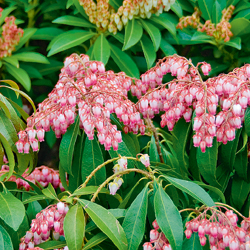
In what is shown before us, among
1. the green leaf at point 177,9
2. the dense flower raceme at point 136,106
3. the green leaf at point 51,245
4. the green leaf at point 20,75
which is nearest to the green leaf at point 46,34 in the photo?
the green leaf at point 20,75

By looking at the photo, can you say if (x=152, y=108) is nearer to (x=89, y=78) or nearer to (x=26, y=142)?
(x=89, y=78)

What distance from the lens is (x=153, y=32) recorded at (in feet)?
5.85

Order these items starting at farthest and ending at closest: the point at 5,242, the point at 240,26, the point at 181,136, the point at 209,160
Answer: the point at 240,26 < the point at 181,136 < the point at 209,160 < the point at 5,242

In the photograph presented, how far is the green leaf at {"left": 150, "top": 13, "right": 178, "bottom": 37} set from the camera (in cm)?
178

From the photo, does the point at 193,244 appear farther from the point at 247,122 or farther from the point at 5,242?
the point at 5,242

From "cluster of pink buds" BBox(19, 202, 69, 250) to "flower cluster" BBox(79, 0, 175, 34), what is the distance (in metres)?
1.18

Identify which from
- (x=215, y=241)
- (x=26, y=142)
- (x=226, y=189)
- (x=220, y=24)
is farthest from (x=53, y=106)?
(x=220, y=24)

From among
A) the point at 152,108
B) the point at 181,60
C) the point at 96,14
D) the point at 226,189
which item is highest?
the point at 96,14

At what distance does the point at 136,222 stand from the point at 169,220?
0.10 metres

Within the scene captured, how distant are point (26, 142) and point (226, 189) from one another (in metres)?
0.82

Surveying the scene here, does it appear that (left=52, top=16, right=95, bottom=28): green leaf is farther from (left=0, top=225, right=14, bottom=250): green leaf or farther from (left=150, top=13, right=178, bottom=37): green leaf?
(left=0, top=225, right=14, bottom=250): green leaf

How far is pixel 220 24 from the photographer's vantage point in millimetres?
1860

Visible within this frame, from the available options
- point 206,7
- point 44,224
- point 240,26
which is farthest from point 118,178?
point 206,7

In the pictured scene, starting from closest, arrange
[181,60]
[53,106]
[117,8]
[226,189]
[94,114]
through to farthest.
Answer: [94,114], [53,106], [181,60], [226,189], [117,8]
